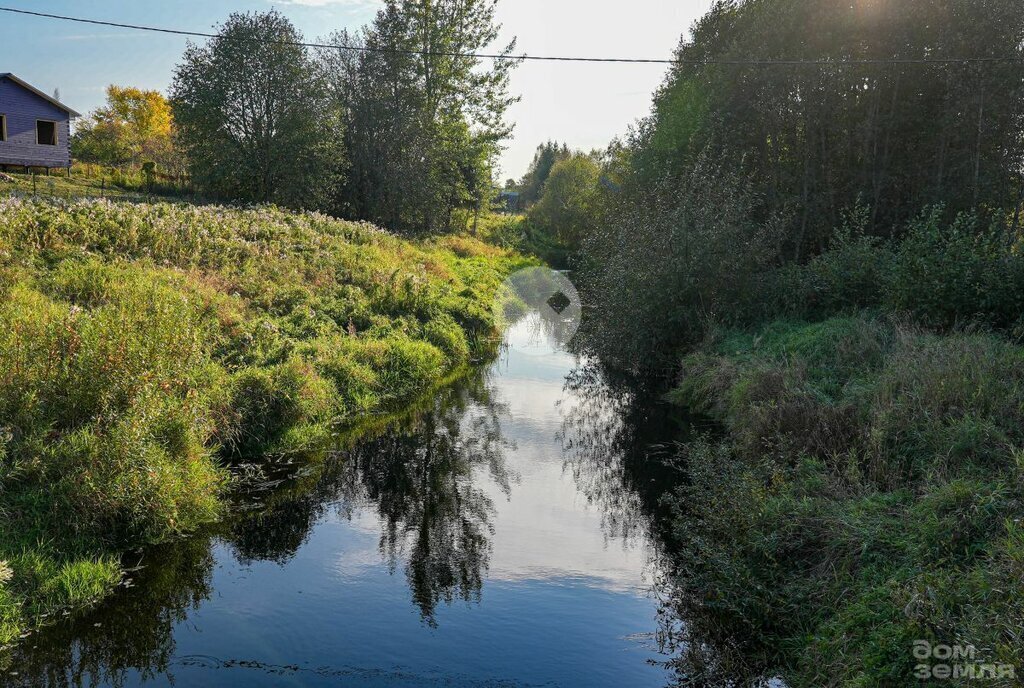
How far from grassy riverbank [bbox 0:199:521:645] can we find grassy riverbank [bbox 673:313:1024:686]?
547 cm

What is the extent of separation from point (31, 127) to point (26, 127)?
267 millimetres

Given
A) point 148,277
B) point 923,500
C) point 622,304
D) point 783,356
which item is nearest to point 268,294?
point 148,277

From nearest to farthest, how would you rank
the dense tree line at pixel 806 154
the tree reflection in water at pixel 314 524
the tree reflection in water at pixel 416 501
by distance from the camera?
the tree reflection in water at pixel 314 524, the tree reflection in water at pixel 416 501, the dense tree line at pixel 806 154

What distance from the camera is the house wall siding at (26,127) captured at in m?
32.2

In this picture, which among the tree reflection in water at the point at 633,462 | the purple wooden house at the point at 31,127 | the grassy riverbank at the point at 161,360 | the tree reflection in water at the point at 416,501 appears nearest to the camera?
the grassy riverbank at the point at 161,360

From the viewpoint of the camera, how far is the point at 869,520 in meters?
6.72

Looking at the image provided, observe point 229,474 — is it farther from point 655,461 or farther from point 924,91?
point 924,91

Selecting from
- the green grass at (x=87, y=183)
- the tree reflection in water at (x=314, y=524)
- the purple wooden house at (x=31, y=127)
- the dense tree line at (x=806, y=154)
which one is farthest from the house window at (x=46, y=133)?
the tree reflection in water at (x=314, y=524)

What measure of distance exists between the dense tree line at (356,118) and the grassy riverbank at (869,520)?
21.7 meters

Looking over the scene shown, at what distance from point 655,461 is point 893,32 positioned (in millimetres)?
→ 16311

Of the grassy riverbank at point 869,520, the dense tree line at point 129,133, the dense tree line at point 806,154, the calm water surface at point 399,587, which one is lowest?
the calm water surface at point 399,587

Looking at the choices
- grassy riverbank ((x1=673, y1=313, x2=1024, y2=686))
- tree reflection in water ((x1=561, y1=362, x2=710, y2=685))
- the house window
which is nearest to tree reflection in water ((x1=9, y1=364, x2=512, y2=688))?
tree reflection in water ((x1=561, y1=362, x2=710, y2=685))

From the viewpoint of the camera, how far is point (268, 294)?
49.1 feet

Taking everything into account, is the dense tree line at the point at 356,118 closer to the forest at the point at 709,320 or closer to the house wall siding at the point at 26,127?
the forest at the point at 709,320
